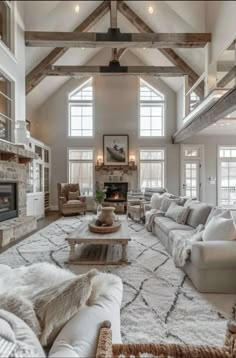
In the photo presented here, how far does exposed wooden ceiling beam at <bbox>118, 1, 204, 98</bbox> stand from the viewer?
7238 millimetres

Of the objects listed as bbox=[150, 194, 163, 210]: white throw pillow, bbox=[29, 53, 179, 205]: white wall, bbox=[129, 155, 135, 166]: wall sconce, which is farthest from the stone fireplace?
bbox=[129, 155, 135, 166]: wall sconce

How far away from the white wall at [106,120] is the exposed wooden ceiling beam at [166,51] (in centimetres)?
199

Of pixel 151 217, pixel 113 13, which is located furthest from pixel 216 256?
pixel 113 13

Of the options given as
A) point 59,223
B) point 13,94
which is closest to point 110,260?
point 59,223

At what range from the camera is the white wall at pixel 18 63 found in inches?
218

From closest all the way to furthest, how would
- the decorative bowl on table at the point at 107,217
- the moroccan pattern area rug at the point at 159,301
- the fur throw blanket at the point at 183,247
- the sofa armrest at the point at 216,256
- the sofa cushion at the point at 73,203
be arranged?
1. the moroccan pattern area rug at the point at 159,301
2. the sofa armrest at the point at 216,256
3. the fur throw blanket at the point at 183,247
4. the decorative bowl on table at the point at 107,217
5. the sofa cushion at the point at 73,203

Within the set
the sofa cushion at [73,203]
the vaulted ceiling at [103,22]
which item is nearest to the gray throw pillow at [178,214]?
the sofa cushion at [73,203]

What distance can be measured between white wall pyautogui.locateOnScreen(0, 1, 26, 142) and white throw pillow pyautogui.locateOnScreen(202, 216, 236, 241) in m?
4.67

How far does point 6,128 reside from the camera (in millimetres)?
5680

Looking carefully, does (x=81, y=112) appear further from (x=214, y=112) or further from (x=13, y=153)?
(x=214, y=112)

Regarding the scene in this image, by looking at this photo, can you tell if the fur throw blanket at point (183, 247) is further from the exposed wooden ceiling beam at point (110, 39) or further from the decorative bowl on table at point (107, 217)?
the exposed wooden ceiling beam at point (110, 39)

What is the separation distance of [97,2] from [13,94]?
360cm

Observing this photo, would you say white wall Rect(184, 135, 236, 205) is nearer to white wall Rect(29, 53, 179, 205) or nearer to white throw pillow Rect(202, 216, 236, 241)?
white wall Rect(29, 53, 179, 205)

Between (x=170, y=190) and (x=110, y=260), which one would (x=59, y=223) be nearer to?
(x=110, y=260)
